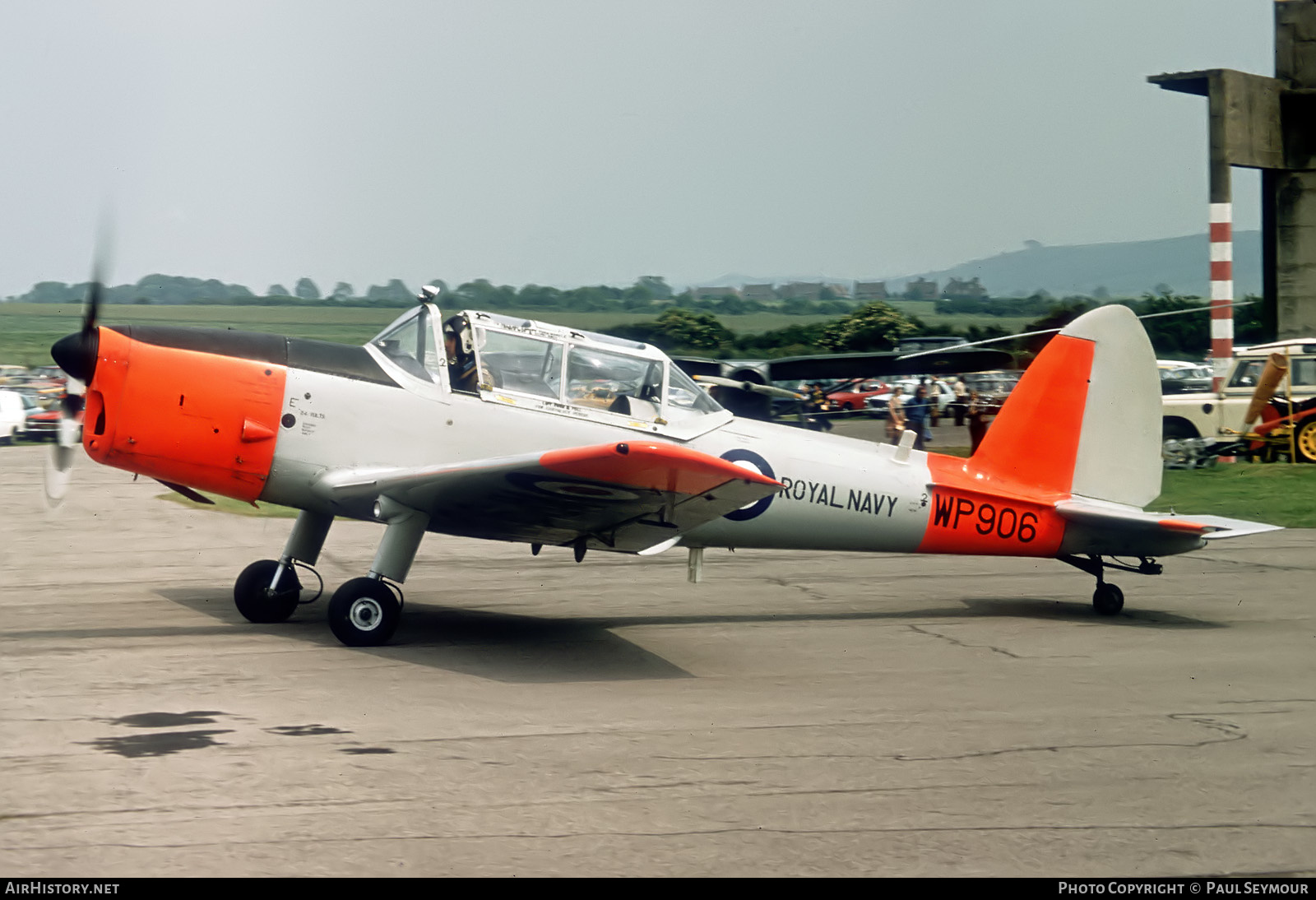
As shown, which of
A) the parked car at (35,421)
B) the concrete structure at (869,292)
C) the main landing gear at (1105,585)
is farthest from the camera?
the parked car at (35,421)

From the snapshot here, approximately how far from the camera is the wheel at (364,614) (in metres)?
7.68

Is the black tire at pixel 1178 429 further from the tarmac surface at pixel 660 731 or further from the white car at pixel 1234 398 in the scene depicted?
the tarmac surface at pixel 660 731

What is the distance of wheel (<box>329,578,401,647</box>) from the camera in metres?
7.68

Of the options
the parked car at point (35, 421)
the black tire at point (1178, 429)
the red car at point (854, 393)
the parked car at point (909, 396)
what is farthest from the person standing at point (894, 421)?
the parked car at point (35, 421)

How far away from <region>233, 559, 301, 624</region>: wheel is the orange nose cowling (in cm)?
87

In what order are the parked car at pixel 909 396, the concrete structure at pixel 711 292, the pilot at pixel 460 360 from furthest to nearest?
1. the parked car at pixel 909 396
2. the concrete structure at pixel 711 292
3. the pilot at pixel 460 360

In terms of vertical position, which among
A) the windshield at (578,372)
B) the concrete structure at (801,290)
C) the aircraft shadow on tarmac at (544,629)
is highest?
the concrete structure at (801,290)

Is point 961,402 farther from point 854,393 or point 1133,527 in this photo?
point 1133,527

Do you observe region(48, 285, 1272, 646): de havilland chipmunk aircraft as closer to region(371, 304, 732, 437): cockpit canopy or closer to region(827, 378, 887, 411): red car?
region(371, 304, 732, 437): cockpit canopy

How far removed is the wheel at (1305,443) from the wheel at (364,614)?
1769 cm

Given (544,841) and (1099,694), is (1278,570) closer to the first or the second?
(1099,694)

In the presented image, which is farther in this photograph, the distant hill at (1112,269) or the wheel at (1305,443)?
the distant hill at (1112,269)

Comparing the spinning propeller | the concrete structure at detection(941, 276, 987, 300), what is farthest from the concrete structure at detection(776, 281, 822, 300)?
the spinning propeller

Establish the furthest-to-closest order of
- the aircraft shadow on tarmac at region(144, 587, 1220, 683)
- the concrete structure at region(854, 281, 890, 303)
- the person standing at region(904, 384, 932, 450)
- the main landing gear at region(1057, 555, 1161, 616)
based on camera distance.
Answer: the person standing at region(904, 384, 932, 450), the concrete structure at region(854, 281, 890, 303), the main landing gear at region(1057, 555, 1161, 616), the aircraft shadow on tarmac at region(144, 587, 1220, 683)
